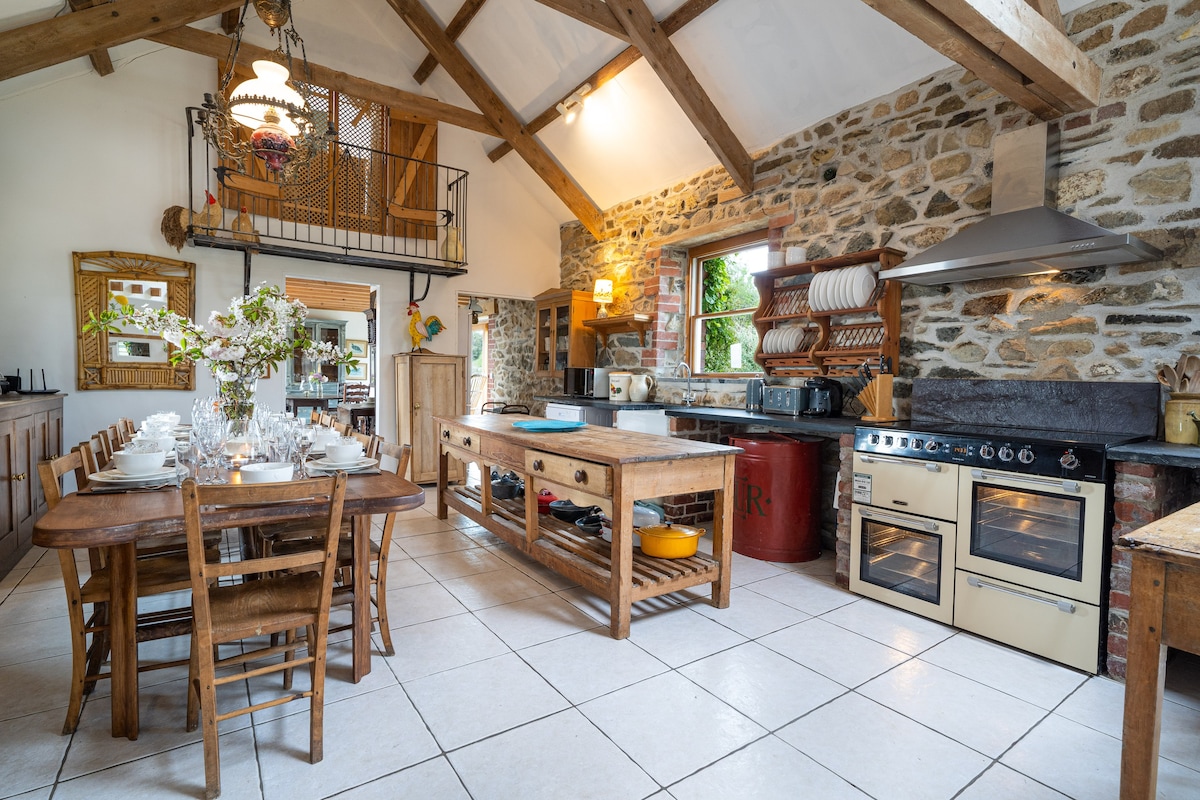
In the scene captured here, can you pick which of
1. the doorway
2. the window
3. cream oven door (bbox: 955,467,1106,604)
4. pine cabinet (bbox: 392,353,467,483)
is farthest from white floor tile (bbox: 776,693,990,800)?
the doorway

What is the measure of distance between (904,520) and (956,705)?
3.21 ft

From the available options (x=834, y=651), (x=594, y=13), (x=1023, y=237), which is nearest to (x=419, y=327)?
(x=594, y=13)

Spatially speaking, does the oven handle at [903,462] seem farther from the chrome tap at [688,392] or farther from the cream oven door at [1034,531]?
the chrome tap at [688,392]

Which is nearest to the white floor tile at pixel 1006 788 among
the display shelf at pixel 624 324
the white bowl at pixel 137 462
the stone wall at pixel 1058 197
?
the stone wall at pixel 1058 197

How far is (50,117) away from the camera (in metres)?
4.55

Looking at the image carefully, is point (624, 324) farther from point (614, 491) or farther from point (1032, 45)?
point (1032, 45)

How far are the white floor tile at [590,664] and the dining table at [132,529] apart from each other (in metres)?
0.71

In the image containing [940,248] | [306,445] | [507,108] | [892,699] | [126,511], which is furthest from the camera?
[507,108]

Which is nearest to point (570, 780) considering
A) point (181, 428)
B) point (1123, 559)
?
point (1123, 559)

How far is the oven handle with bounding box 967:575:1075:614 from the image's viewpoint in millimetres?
2357

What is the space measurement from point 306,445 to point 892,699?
8.30 feet

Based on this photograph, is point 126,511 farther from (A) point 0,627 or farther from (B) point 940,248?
(B) point 940,248

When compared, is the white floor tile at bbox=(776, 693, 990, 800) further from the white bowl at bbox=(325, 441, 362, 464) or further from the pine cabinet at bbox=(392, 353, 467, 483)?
the pine cabinet at bbox=(392, 353, 467, 483)

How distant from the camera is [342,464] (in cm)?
234
